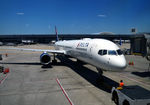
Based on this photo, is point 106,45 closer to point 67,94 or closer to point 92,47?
point 92,47

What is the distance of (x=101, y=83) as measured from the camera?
1197cm

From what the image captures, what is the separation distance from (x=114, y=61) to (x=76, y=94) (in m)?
3.69

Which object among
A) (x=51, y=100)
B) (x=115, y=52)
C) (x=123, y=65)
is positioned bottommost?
(x=51, y=100)

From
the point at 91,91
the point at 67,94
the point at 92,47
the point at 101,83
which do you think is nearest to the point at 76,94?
the point at 67,94

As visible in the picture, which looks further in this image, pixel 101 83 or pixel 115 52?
pixel 101 83

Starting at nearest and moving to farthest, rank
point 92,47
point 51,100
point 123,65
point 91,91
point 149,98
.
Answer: point 149,98
point 51,100
point 123,65
point 91,91
point 92,47

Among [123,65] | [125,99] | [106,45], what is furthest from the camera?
[106,45]

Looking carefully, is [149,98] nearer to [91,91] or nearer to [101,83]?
[91,91]

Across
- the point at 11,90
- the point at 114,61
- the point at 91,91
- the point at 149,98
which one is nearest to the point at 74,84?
the point at 91,91

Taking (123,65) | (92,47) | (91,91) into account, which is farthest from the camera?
(92,47)

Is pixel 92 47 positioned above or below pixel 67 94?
above

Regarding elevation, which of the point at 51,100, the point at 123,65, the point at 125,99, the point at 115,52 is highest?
the point at 115,52

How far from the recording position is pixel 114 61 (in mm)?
9805

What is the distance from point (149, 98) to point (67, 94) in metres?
5.34
